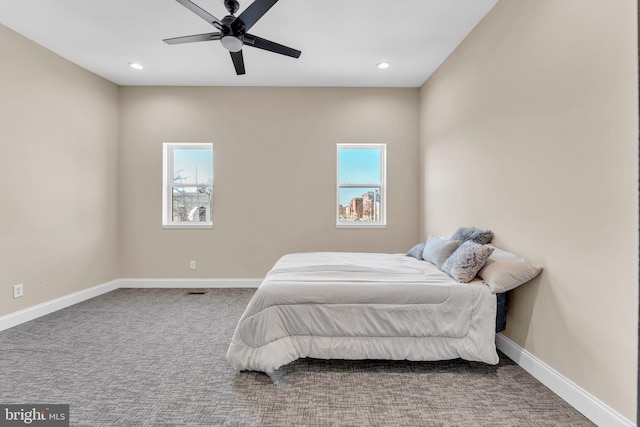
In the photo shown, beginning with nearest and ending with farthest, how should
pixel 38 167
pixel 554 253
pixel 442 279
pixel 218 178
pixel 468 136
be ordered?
pixel 554 253 < pixel 442 279 < pixel 468 136 < pixel 38 167 < pixel 218 178

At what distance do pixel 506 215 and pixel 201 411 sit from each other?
2531 mm

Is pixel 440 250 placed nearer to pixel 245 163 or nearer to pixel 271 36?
pixel 271 36

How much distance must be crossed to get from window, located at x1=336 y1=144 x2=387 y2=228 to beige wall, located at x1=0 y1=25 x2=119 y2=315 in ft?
10.8

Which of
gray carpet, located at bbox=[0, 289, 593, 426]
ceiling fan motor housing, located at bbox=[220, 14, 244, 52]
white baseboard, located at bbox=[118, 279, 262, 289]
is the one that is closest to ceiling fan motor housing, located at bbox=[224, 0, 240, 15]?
ceiling fan motor housing, located at bbox=[220, 14, 244, 52]

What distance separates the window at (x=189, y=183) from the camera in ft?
15.5

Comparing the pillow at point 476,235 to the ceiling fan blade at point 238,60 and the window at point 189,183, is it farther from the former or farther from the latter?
the window at point 189,183

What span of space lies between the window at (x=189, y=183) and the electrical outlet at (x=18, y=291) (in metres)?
1.80

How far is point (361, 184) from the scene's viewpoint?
4.74 metres

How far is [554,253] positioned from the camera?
6.56ft

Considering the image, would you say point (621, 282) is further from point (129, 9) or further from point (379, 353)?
point (129, 9)

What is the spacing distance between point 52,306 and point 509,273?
453 cm

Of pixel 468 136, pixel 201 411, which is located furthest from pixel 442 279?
pixel 201 411

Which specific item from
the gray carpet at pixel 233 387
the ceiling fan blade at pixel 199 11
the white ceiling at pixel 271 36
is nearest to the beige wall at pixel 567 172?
the gray carpet at pixel 233 387

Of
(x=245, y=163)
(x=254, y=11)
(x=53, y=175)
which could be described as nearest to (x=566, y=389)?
(x=254, y=11)
